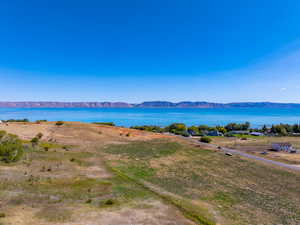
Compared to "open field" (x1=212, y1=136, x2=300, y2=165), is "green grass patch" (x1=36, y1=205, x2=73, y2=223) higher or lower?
higher

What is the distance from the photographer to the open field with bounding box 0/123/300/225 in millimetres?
10648

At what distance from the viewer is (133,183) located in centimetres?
1686

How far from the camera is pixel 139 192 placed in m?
14.8

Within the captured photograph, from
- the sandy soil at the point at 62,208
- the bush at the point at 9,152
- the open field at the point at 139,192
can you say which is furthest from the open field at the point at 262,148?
the bush at the point at 9,152

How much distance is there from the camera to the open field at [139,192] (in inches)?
419

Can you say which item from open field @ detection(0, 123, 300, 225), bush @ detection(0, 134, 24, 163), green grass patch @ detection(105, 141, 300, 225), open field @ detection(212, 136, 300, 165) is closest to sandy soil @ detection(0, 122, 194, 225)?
open field @ detection(0, 123, 300, 225)

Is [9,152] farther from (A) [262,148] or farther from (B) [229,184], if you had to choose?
(A) [262,148]

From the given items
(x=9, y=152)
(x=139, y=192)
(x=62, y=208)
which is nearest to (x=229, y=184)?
(x=139, y=192)

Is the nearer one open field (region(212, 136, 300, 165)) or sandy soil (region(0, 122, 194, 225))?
sandy soil (region(0, 122, 194, 225))

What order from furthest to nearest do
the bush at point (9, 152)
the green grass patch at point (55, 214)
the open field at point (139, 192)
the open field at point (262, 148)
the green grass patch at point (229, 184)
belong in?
the open field at point (262, 148)
the bush at point (9, 152)
the green grass patch at point (229, 184)
the open field at point (139, 192)
the green grass patch at point (55, 214)

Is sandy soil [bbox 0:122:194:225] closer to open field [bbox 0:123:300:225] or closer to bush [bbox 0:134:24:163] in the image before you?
open field [bbox 0:123:300:225]

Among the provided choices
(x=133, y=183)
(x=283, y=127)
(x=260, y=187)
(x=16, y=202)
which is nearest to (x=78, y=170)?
(x=133, y=183)

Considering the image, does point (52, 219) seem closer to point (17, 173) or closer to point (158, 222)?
point (158, 222)

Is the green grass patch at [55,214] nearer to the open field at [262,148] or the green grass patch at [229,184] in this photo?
the green grass patch at [229,184]
